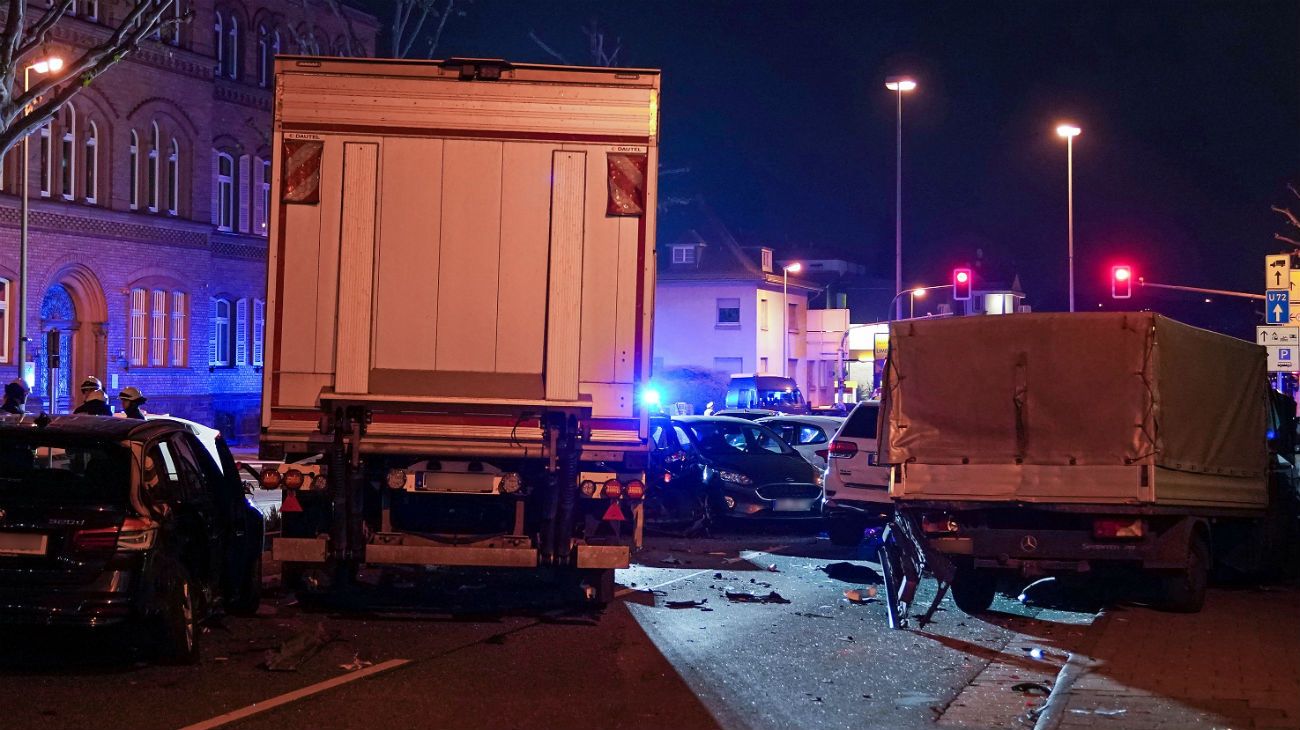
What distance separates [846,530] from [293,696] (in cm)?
1013

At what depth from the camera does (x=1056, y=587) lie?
14.1 m

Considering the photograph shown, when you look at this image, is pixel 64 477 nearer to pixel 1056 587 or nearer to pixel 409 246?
pixel 409 246

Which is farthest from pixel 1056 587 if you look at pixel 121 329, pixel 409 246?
pixel 121 329

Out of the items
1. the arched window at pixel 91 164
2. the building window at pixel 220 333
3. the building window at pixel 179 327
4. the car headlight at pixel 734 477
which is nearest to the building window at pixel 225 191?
the building window at pixel 220 333

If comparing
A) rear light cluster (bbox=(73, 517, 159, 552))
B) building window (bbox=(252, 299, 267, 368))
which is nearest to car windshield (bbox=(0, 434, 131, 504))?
rear light cluster (bbox=(73, 517, 159, 552))

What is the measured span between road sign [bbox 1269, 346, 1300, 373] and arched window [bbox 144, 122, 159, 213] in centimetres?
2868

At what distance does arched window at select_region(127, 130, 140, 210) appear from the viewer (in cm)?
3803

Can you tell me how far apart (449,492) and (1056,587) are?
674 centimetres

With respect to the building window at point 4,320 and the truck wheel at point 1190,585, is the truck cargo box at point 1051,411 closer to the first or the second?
the truck wheel at point 1190,585

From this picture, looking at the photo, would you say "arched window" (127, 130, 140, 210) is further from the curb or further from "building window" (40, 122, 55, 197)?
the curb

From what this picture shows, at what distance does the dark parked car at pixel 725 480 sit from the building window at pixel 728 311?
187 ft

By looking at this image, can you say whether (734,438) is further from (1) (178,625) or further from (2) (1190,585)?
(1) (178,625)

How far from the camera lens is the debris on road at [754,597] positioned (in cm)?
1250

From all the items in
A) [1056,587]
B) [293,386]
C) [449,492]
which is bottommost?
[1056,587]
